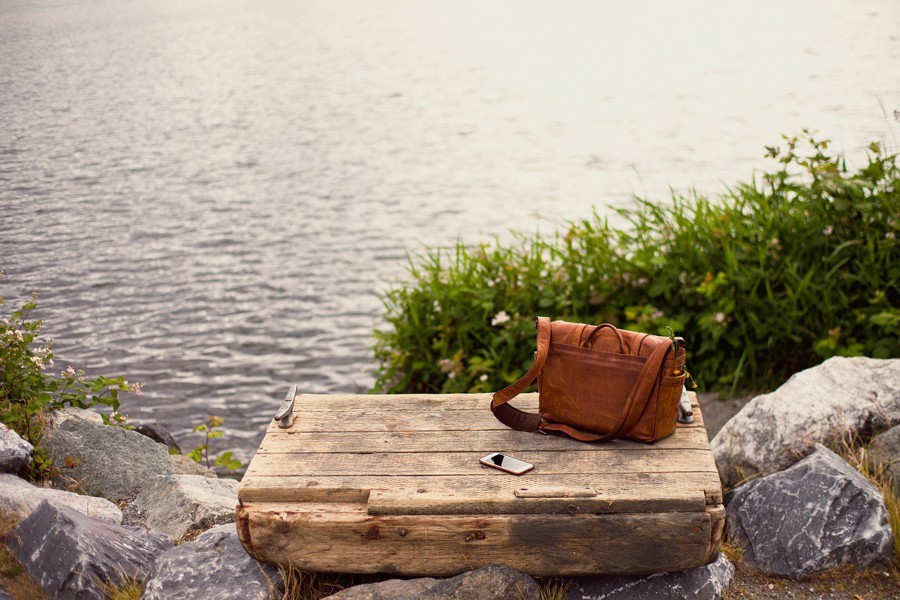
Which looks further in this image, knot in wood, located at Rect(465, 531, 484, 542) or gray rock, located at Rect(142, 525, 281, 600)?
gray rock, located at Rect(142, 525, 281, 600)

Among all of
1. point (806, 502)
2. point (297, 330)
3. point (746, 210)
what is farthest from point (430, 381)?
point (806, 502)

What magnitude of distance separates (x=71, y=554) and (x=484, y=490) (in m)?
1.55

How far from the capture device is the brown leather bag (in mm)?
3217

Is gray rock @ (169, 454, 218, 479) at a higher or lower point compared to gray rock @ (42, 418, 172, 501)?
lower

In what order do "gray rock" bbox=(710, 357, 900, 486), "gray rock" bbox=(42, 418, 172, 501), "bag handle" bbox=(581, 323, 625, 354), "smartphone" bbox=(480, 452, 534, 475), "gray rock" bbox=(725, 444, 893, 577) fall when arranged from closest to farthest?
"smartphone" bbox=(480, 452, 534, 475), "bag handle" bbox=(581, 323, 625, 354), "gray rock" bbox=(725, 444, 893, 577), "gray rock" bbox=(710, 357, 900, 486), "gray rock" bbox=(42, 418, 172, 501)

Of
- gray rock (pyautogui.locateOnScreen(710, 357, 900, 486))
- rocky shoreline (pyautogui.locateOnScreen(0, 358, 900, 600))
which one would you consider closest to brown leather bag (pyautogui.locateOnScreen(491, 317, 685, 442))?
rocky shoreline (pyautogui.locateOnScreen(0, 358, 900, 600))

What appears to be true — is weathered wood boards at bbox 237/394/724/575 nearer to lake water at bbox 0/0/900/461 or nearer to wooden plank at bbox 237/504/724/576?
wooden plank at bbox 237/504/724/576

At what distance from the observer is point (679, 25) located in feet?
61.0

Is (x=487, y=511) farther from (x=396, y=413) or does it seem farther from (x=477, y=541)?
(x=396, y=413)

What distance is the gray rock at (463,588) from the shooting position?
2971 mm

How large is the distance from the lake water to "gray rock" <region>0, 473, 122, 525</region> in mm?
2149

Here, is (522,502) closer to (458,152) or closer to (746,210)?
(746,210)

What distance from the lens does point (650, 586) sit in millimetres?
3229

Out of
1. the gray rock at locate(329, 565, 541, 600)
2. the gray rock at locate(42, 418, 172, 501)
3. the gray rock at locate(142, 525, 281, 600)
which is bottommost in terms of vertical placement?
the gray rock at locate(42, 418, 172, 501)
